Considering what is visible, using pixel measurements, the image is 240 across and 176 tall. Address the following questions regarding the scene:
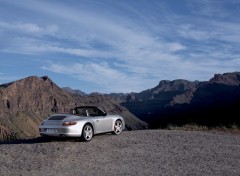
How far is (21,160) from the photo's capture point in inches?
441

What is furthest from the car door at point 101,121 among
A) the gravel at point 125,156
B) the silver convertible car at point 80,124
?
the gravel at point 125,156

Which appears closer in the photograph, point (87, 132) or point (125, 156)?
point (125, 156)

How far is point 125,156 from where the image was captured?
11.6 metres

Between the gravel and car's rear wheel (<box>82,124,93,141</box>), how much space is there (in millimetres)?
272

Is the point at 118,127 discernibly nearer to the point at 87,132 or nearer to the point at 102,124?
the point at 102,124

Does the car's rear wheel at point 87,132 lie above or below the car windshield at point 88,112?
below

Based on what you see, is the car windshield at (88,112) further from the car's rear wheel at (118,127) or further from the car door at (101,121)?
the car's rear wheel at (118,127)

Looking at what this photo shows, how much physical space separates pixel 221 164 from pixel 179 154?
5.42 ft

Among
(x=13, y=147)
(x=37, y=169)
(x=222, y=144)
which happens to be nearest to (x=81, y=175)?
(x=37, y=169)

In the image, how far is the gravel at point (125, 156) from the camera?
32.3ft

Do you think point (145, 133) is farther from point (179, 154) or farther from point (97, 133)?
point (179, 154)

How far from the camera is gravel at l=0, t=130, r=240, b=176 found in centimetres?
985

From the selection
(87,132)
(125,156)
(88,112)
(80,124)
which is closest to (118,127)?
(88,112)

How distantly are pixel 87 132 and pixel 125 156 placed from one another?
270cm
